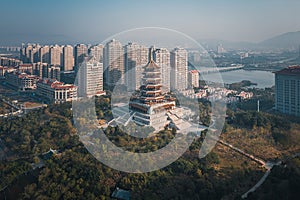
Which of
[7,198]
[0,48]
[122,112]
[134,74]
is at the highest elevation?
[0,48]

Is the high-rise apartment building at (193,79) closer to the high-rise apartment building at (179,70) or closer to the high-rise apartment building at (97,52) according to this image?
the high-rise apartment building at (179,70)

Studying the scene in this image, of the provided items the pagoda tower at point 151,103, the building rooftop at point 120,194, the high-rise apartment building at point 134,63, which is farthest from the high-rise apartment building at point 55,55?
the building rooftop at point 120,194

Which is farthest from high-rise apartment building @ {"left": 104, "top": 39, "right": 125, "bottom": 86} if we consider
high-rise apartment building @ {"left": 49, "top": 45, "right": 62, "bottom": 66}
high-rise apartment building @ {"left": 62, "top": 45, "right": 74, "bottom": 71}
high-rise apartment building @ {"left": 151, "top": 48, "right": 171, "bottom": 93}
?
high-rise apartment building @ {"left": 49, "top": 45, "right": 62, "bottom": 66}

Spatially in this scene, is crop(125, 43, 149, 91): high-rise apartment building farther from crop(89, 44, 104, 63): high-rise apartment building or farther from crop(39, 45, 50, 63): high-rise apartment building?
crop(39, 45, 50, 63): high-rise apartment building

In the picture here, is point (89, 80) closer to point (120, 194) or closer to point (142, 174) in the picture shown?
point (142, 174)

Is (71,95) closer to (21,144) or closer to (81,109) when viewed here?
(81,109)

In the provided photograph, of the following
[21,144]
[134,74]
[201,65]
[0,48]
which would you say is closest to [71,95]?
[134,74]
